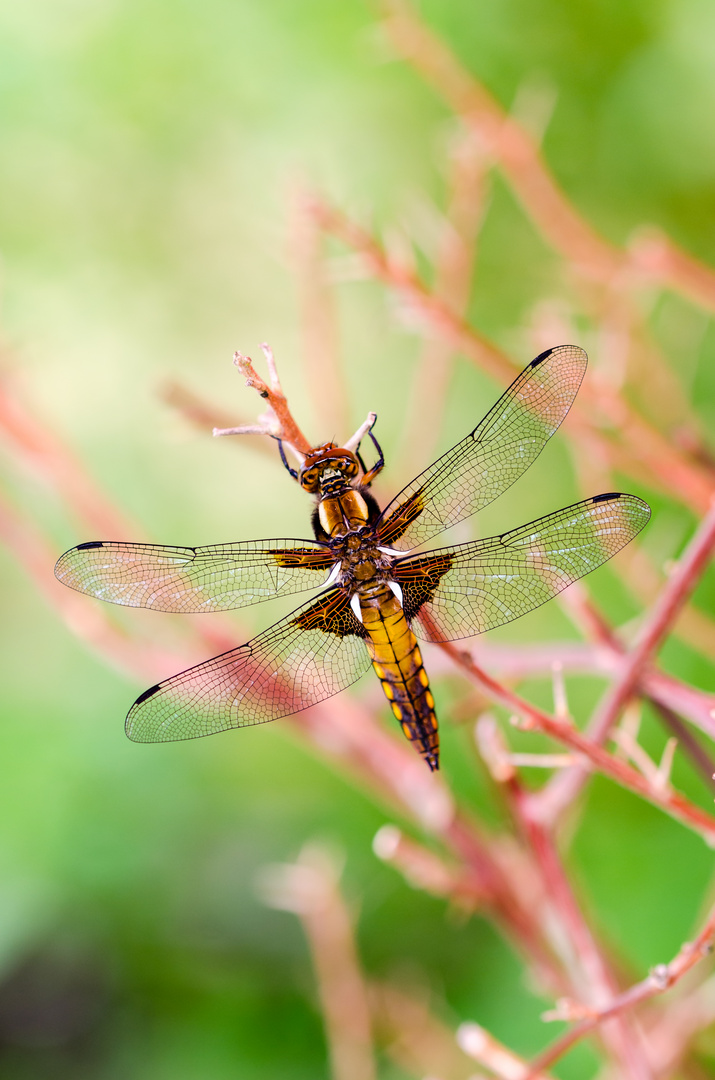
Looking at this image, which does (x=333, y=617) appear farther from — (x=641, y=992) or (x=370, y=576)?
(x=641, y=992)

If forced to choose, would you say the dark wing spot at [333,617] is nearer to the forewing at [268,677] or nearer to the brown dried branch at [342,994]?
the forewing at [268,677]

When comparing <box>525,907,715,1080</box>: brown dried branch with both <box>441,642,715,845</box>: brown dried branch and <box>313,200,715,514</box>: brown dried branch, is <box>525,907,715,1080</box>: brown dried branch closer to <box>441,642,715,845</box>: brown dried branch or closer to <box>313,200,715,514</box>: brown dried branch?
<box>441,642,715,845</box>: brown dried branch

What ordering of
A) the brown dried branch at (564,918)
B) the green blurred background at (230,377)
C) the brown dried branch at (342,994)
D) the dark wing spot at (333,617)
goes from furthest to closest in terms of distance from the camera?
the green blurred background at (230,377)
the brown dried branch at (342,994)
the dark wing spot at (333,617)
the brown dried branch at (564,918)


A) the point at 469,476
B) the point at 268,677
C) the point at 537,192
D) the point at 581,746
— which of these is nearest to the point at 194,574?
the point at 268,677

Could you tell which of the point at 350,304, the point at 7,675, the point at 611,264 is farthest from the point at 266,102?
the point at 7,675

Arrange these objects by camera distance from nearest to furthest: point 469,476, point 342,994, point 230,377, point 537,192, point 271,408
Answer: point 271,408, point 469,476, point 537,192, point 342,994, point 230,377

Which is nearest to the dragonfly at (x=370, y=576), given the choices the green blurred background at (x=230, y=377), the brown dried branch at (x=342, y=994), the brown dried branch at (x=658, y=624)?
the brown dried branch at (x=658, y=624)

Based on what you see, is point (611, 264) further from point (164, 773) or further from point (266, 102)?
point (164, 773)
